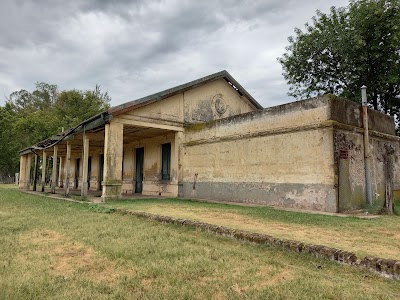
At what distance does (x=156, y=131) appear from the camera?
15305mm

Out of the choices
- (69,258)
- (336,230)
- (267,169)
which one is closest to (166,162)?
(267,169)

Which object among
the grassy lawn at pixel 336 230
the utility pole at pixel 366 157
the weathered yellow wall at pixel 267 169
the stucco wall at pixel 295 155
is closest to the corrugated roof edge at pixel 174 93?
the weathered yellow wall at pixel 267 169

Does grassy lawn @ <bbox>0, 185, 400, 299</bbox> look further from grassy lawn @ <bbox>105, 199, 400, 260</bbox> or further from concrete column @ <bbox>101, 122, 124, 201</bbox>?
concrete column @ <bbox>101, 122, 124, 201</bbox>

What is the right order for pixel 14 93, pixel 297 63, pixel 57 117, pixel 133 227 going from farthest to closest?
pixel 14 93 < pixel 57 117 < pixel 297 63 < pixel 133 227

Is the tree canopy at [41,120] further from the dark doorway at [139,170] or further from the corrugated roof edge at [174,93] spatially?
the corrugated roof edge at [174,93]

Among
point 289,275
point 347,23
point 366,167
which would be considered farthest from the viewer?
point 347,23

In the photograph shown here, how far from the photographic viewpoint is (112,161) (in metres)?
12.2

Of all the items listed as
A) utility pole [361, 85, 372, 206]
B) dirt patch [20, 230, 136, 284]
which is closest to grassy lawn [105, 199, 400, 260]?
utility pole [361, 85, 372, 206]

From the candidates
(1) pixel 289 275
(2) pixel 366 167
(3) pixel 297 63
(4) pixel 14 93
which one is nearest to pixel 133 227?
(1) pixel 289 275

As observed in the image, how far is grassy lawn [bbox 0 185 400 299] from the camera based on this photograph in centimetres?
301

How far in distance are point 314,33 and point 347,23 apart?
1897mm

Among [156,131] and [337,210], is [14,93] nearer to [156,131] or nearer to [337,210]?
[156,131]

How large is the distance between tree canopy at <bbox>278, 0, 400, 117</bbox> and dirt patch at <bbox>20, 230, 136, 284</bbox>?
1698 centimetres

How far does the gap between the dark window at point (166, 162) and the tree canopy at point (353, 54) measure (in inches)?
416
